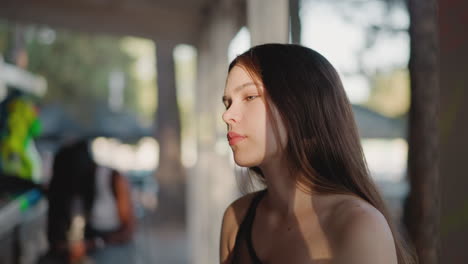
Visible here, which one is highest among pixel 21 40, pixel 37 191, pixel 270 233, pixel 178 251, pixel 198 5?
pixel 21 40

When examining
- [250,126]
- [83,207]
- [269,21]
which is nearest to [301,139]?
[250,126]

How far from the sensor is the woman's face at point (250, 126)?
1.19 meters

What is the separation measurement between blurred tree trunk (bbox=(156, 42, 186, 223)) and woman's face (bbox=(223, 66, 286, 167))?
26.0 ft

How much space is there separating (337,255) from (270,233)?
32 cm

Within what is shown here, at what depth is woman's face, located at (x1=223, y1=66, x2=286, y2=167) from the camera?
46.8 inches

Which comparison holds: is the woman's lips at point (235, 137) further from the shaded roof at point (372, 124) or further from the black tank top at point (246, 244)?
the shaded roof at point (372, 124)

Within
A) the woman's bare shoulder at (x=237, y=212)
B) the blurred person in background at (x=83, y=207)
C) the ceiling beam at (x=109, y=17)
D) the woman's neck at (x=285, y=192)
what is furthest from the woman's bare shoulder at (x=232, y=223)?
the ceiling beam at (x=109, y=17)

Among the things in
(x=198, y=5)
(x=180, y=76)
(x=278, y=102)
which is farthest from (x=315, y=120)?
(x=180, y=76)

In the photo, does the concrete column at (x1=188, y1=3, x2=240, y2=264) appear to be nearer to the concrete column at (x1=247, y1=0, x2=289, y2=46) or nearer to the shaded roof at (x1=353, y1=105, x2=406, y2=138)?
the concrete column at (x1=247, y1=0, x2=289, y2=46)

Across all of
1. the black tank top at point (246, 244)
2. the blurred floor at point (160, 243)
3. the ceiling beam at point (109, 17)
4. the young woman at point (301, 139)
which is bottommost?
the blurred floor at point (160, 243)

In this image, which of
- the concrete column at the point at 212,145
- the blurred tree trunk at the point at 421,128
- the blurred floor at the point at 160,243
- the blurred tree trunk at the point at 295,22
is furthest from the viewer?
the blurred floor at the point at 160,243

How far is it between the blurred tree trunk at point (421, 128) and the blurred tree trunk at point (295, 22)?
0.61m

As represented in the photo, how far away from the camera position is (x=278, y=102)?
1.17 meters

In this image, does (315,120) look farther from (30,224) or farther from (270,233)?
(30,224)
